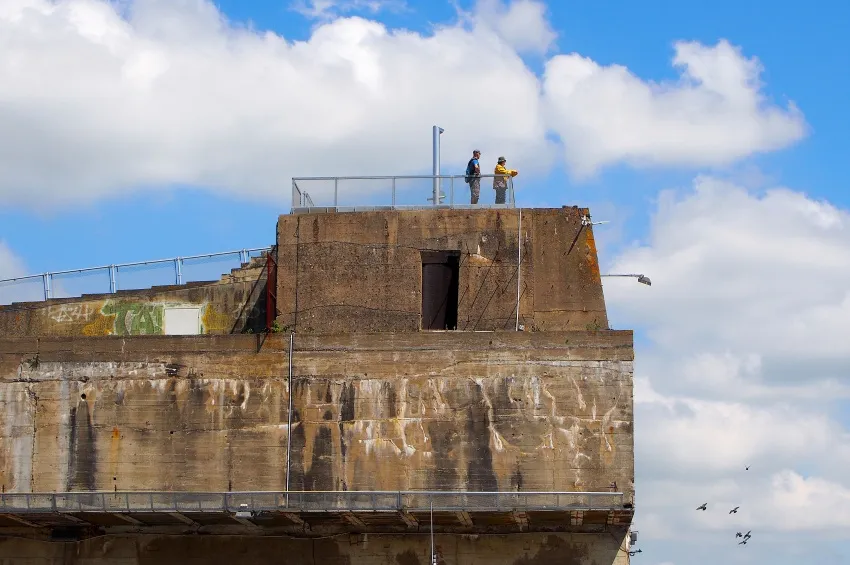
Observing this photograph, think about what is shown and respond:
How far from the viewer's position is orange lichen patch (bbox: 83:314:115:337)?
1704 inches

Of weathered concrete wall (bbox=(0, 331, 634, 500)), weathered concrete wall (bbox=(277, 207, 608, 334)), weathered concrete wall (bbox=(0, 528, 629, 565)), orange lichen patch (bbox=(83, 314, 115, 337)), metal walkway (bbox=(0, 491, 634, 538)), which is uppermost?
weathered concrete wall (bbox=(277, 207, 608, 334))

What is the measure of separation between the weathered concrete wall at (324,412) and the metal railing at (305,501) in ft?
2.02

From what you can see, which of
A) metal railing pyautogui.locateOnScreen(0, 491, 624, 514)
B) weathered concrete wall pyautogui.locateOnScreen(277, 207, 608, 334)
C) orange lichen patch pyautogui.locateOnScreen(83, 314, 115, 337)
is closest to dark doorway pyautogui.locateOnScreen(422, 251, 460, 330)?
weathered concrete wall pyautogui.locateOnScreen(277, 207, 608, 334)

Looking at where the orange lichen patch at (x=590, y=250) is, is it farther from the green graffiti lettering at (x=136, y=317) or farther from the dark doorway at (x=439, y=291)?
the green graffiti lettering at (x=136, y=317)

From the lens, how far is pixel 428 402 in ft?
124

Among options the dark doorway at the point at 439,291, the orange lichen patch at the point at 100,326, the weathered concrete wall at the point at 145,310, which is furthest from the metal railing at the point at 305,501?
the orange lichen patch at the point at 100,326

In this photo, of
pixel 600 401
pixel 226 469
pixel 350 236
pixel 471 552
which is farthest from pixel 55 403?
pixel 600 401

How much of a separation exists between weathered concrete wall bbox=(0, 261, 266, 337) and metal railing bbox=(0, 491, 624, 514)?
19.2ft

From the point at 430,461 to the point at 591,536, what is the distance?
4.30m

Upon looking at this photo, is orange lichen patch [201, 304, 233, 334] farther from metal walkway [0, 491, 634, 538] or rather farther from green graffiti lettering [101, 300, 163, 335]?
metal walkway [0, 491, 634, 538]

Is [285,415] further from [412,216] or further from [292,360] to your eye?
[412,216]

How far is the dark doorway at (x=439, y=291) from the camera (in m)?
39.8

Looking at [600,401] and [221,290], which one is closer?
[600,401]

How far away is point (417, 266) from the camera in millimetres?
39406
